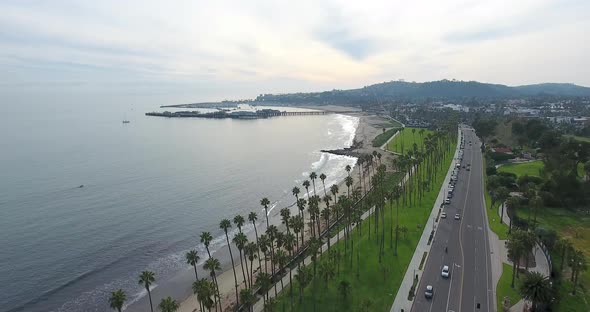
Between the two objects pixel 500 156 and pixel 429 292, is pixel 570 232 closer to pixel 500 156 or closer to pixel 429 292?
pixel 429 292

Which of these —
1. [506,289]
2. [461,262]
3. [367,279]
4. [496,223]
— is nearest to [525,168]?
[496,223]

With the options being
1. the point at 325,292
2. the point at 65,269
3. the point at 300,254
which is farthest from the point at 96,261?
the point at 325,292

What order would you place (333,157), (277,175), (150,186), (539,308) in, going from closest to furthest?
(539,308) → (150,186) → (277,175) → (333,157)

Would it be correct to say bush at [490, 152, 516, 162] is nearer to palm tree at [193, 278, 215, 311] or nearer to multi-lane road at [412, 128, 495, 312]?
multi-lane road at [412, 128, 495, 312]

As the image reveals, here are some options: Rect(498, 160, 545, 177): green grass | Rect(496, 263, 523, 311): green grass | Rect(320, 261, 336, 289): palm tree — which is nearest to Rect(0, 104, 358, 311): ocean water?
Rect(320, 261, 336, 289): palm tree

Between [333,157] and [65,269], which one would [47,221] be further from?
[333,157]

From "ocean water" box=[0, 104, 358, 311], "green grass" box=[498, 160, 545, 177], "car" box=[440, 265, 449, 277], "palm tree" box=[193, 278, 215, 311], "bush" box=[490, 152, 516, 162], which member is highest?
"palm tree" box=[193, 278, 215, 311]
